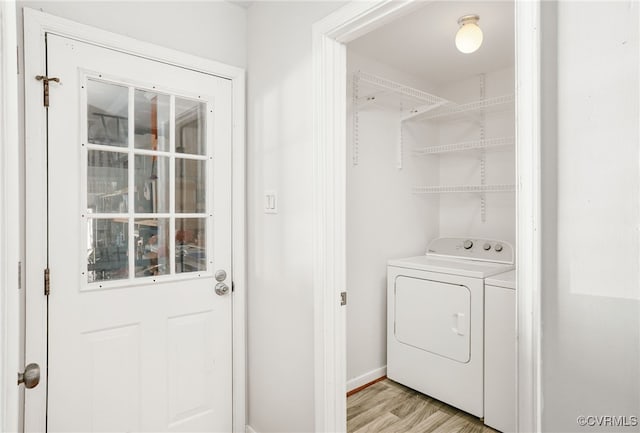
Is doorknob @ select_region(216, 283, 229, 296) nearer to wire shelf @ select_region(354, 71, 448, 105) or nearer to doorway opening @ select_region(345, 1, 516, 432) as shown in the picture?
doorway opening @ select_region(345, 1, 516, 432)

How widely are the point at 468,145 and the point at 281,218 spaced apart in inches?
70.3

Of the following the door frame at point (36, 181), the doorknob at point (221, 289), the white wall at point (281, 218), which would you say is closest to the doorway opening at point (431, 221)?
the white wall at point (281, 218)

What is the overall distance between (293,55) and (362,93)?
117 centimetres

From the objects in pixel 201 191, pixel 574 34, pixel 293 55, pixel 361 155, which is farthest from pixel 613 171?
pixel 361 155

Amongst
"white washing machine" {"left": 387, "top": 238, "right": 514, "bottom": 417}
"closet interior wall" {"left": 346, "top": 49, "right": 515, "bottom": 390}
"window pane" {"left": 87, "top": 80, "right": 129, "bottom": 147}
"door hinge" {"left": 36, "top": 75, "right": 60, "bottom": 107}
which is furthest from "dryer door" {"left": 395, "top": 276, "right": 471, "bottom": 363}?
"door hinge" {"left": 36, "top": 75, "right": 60, "bottom": 107}

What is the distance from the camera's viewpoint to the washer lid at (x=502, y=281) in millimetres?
2115

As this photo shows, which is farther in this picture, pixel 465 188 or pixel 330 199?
pixel 465 188

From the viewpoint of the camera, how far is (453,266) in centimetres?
252

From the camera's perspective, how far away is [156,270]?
1729mm

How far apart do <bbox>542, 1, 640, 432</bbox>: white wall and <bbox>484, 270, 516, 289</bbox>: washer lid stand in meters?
1.36

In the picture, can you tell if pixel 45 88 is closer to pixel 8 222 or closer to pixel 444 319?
pixel 8 222

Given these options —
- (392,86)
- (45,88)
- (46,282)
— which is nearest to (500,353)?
(392,86)

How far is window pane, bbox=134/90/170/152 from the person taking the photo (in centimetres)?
168

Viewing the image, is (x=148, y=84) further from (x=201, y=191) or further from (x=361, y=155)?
(x=361, y=155)
